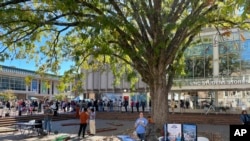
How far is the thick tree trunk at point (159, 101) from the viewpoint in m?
15.1

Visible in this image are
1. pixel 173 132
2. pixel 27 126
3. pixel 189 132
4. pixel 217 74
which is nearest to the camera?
pixel 189 132

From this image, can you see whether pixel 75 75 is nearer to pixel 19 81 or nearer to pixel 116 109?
pixel 116 109

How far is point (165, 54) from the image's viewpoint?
14.9m

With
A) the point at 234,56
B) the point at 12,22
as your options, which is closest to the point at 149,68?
the point at 12,22

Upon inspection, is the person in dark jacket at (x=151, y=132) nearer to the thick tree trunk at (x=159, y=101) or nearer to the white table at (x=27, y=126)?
the thick tree trunk at (x=159, y=101)

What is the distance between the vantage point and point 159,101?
15.2 meters

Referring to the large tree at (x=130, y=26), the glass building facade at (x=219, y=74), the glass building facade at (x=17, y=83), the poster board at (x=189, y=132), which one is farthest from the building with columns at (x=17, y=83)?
the poster board at (x=189, y=132)

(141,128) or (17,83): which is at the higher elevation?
(17,83)

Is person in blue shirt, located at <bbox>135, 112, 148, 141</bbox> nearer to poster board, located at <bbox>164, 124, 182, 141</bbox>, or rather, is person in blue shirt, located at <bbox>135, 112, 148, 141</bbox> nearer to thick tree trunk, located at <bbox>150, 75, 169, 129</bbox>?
thick tree trunk, located at <bbox>150, 75, 169, 129</bbox>

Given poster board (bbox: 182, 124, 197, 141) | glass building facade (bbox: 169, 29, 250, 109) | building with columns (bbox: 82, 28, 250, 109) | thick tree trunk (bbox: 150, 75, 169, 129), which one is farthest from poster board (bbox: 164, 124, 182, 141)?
glass building facade (bbox: 169, 29, 250, 109)

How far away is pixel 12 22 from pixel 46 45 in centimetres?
509

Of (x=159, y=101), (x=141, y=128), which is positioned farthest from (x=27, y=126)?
(x=141, y=128)

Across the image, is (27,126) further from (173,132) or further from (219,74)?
(219,74)

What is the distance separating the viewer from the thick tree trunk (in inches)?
596
